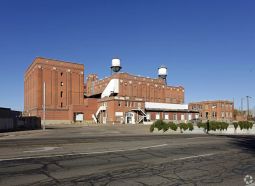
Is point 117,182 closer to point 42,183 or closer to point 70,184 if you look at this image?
point 70,184

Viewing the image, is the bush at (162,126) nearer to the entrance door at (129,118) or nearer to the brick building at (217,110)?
the entrance door at (129,118)

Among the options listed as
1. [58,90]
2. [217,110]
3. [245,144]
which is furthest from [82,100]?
[245,144]

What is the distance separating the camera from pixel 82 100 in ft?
291

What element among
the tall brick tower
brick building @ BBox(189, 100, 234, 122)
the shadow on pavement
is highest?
the tall brick tower

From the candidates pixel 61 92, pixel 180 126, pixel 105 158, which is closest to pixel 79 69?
pixel 61 92

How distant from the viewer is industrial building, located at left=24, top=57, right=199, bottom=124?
261 ft

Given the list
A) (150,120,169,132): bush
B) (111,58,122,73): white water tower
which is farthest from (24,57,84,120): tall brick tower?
(150,120,169,132): bush

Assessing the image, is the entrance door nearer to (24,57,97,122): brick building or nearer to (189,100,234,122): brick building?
(24,57,97,122): brick building

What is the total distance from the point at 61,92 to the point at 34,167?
75495mm

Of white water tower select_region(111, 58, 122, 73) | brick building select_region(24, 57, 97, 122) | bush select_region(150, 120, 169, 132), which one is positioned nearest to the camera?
bush select_region(150, 120, 169, 132)

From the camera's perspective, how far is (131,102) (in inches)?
3177

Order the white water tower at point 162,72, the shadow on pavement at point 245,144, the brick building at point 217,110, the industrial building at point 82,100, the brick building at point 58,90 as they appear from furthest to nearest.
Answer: the brick building at point 217,110
the white water tower at point 162,72
the brick building at point 58,90
the industrial building at point 82,100
the shadow on pavement at point 245,144

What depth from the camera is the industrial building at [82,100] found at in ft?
261

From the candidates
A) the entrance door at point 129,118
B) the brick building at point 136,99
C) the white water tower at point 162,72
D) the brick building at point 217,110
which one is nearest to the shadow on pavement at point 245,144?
the brick building at point 136,99
